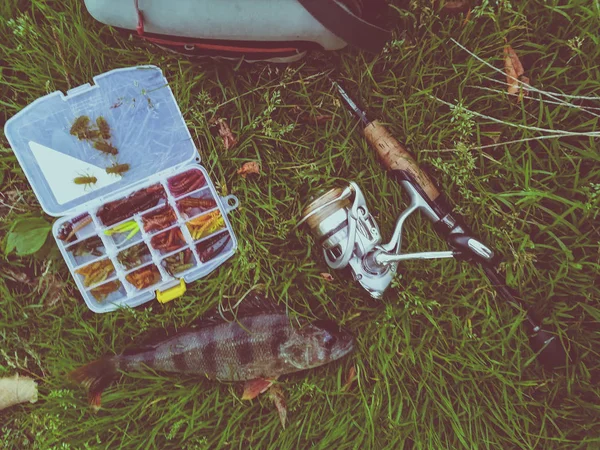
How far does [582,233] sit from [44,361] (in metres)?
2.86

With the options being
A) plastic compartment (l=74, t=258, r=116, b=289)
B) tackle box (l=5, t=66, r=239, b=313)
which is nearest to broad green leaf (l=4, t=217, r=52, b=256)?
tackle box (l=5, t=66, r=239, b=313)

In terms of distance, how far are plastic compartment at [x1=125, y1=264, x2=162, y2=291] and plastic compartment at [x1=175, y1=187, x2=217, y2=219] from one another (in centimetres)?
32

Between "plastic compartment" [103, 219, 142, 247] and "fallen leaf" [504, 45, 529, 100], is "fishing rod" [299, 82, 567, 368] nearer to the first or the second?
"fallen leaf" [504, 45, 529, 100]

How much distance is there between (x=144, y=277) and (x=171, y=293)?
17cm

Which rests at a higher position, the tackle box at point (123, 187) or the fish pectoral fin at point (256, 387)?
the tackle box at point (123, 187)

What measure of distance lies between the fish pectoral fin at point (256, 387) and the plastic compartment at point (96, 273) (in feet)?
2.92

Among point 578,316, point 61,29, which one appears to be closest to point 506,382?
point 578,316

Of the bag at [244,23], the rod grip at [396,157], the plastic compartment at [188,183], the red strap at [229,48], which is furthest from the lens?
the plastic compartment at [188,183]

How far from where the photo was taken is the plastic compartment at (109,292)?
2.32 m

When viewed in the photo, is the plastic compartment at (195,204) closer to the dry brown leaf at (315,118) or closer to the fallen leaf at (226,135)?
the fallen leaf at (226,135)

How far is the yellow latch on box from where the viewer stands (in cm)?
→ 228

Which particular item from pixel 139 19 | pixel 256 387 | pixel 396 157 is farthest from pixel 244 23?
pixel 256 387

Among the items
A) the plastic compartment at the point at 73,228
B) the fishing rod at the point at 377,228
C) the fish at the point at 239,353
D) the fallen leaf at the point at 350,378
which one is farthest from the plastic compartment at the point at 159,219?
the fallen leaf at the point at 350,378

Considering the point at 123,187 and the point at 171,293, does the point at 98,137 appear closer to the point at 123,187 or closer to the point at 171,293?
the point at 123,187
